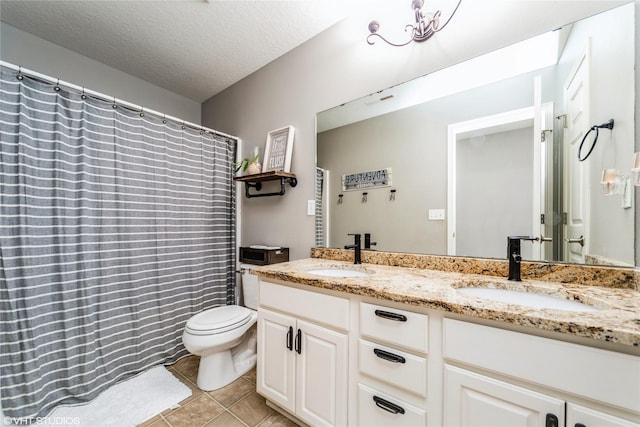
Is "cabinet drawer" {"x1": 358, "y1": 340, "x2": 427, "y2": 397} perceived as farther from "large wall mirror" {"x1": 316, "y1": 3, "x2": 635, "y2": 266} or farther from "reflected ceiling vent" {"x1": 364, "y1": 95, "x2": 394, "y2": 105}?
"reflected ceiling vent" {"x1": 364, "y1": 95, "x2": 394, "y2": 105}

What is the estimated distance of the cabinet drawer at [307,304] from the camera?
1034 mm

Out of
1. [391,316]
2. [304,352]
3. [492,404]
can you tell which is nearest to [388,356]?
[391,316]

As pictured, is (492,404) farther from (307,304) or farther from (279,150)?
(279,150)

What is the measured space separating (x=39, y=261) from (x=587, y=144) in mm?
2636

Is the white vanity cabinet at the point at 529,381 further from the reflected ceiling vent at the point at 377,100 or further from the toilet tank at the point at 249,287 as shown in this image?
the toilet tank at the point at 249,287

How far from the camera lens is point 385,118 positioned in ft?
4.90

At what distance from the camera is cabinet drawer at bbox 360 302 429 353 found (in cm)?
84

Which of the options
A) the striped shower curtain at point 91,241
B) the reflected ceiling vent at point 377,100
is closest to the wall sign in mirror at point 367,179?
the reflected ceiling vent at point 377,100

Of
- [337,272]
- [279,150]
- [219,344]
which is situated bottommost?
[219,344]

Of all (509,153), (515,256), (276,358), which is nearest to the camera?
(515,256)

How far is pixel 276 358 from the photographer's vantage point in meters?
1.26

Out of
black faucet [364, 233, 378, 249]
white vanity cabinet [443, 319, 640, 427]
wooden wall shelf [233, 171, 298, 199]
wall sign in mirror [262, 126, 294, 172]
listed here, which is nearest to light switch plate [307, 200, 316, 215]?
wooden wall shelf [233, 171, 298, 199]

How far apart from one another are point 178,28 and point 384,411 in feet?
8.23

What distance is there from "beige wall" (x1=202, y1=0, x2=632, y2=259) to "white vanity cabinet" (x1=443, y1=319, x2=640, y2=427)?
1.19 meters
